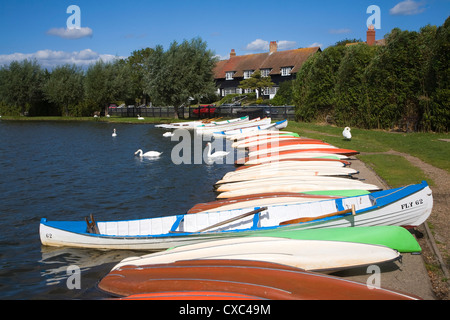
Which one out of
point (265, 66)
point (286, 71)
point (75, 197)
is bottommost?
point (75, 197)

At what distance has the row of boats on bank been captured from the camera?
5.91 meters

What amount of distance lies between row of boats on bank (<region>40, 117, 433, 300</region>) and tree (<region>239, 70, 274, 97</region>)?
5275 cm

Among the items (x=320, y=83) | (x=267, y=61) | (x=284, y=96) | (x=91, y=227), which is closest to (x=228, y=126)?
(x=320, y=83)

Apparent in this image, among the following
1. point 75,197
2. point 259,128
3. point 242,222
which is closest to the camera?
point 242,222

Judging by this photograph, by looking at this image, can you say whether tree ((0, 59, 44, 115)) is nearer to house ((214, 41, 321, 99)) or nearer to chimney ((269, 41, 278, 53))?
house ((214, 41, 321, 99))

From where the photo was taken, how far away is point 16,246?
10.3m

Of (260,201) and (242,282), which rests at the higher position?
(260,201)

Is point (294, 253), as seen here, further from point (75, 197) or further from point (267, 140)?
point (267, 140)

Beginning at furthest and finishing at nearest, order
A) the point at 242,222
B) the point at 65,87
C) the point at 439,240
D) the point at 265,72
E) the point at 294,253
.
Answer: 1. the point at 265,72
2. the point at 65,87
3. the point at 242,222
4. the point at 439,240
5. the point at 294,253

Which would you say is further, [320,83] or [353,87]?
[320,83]

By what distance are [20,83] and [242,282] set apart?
68198mm

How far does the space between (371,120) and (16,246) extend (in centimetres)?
2417

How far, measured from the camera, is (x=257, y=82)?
212ft
